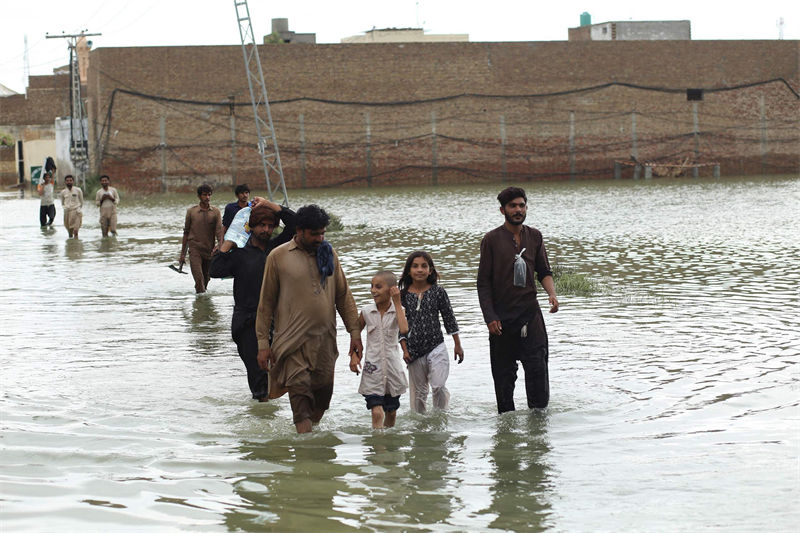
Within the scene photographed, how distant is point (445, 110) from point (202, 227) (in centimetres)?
3804

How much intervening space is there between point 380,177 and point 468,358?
134 ft

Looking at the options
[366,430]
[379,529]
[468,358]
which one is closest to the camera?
[379,529]

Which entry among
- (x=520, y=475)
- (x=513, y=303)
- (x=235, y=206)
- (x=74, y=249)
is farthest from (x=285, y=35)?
(x=520, y=475)

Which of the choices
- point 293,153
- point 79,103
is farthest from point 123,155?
point 293,153

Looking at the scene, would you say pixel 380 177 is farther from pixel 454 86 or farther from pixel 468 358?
pixel 468 358

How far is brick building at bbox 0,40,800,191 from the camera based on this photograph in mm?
48812

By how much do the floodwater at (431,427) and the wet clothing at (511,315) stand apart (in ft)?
0.69

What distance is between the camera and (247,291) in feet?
25.5

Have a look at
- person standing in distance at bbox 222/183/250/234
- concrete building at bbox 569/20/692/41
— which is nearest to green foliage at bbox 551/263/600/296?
person standing in distance at bbox 222/183/250/234

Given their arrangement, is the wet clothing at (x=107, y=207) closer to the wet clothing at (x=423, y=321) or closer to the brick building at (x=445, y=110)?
the wet clothing at (x=423, y=321)

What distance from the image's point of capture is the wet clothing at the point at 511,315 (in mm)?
7340

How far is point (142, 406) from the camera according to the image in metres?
7.92

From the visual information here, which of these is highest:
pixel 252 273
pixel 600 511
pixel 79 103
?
pixel 79 103

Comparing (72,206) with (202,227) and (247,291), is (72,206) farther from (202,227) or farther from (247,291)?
(247,291)
